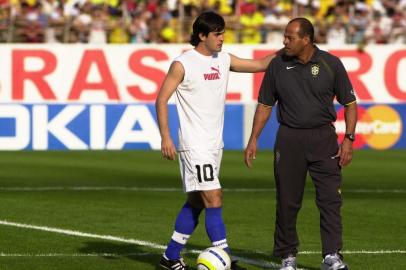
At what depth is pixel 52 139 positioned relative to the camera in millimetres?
26344

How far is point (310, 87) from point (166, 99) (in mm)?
1204

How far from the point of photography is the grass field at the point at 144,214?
1130 centimetres

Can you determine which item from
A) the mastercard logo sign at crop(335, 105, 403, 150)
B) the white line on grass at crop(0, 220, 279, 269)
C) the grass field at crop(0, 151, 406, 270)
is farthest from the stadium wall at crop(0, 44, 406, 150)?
the white line on grass at crop(0, 220, 279, 269)

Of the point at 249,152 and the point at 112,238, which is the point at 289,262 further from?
the point at 112,238

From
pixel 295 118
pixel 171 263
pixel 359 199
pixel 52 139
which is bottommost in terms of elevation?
pixel 52 139

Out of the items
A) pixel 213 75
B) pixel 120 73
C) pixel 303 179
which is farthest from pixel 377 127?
pixel 213 75

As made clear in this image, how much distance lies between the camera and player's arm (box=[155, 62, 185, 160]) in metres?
9.97

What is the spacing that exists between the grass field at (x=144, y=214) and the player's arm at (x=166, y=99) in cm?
132

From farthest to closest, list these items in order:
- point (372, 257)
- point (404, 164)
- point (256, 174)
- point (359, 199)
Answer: point (404, 164), point (256, 174), point (359, 199), point (372, 257)

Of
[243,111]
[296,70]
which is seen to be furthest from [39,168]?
[296,70]

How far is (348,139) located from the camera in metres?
10.1

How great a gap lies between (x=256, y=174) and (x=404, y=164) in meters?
3.76

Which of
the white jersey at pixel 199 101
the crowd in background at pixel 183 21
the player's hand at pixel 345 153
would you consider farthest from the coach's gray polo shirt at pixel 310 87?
the crowd in background at pixel 183 21

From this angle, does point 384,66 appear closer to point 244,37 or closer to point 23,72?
point 244,37
